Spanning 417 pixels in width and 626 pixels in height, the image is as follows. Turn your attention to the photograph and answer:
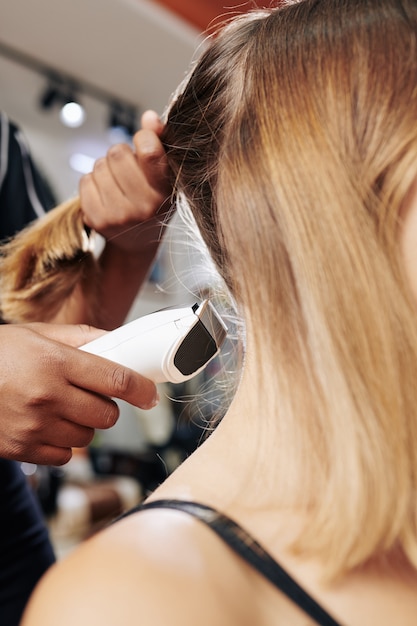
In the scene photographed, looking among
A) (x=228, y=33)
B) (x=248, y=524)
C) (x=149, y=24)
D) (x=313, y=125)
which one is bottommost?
(x=248, y=524)

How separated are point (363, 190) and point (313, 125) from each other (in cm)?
8

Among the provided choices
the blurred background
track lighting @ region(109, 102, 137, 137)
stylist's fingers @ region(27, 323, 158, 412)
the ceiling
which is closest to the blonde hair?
stylist's fingers @ region(27, 323, 158, 412)

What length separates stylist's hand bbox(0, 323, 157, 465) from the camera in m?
0.73

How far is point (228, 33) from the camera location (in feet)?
2.73

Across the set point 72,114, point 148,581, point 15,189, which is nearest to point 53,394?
point 148,581

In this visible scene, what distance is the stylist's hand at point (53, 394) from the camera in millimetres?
732

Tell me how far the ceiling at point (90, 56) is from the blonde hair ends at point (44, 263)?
1.76 meters

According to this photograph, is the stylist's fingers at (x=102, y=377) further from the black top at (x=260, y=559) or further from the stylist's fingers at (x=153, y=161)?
the stylist's fingers at (x=153, y=161)

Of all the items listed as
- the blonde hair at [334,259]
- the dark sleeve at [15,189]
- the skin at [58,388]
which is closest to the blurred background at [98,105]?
the dark sleeve at [15,189]

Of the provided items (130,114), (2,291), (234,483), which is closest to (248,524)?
(234,483)

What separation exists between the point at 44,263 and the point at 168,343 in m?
0.29

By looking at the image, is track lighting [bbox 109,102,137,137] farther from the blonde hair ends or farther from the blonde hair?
the blonde hair

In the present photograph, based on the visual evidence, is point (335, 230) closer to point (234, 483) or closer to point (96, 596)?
point (234, 483)

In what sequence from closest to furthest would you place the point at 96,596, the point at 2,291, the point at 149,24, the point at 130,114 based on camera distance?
the point at 96,596 < the point at 2,291 < the point at 149,24 < the point at 130,114
